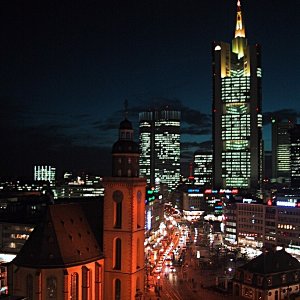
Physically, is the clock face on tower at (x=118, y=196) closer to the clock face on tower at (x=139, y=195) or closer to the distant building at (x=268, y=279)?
the clock face on tower at (x=139, y=195)

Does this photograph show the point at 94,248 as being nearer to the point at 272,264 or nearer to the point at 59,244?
the point at 59,244

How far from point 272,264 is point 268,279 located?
2.45m

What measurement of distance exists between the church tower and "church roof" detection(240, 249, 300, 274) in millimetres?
16066

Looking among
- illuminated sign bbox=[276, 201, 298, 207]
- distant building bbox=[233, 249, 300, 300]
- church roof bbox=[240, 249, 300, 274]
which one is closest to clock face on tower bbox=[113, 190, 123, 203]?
distant building bbox=[233, 249, 300, 300]

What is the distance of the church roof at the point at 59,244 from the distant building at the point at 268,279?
67.1ft

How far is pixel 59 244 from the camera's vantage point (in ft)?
167

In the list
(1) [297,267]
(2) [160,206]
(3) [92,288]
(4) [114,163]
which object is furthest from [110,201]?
(2) [160,206]

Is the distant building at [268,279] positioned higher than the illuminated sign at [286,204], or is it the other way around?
the illuminated sign at [286,204]

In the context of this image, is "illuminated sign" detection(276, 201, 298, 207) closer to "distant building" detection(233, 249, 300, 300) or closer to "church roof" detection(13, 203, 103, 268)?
"distant building" detection(233, 249, 300, 300)

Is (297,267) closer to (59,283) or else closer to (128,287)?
(128,287)

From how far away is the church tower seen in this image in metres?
53.4

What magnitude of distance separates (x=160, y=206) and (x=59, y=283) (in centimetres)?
12641

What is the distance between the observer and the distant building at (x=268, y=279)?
61.2 metres

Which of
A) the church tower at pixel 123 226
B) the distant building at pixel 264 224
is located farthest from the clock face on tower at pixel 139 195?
the distant building at pixel 264 224
